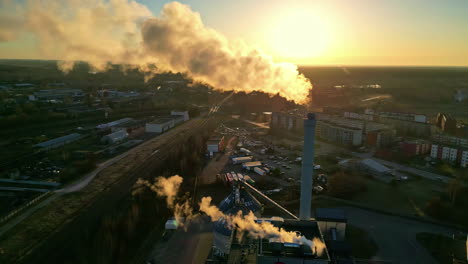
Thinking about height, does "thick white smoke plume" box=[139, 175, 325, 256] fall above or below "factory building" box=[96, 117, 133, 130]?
below

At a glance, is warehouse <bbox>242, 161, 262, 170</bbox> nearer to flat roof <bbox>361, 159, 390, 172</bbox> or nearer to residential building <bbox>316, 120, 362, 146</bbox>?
flat roof <bbox>361, 159, 390, 172</bbox>

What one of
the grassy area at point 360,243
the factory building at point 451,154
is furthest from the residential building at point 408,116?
the grassy area at point 360,243

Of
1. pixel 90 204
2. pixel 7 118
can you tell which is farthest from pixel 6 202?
pixel 7 118

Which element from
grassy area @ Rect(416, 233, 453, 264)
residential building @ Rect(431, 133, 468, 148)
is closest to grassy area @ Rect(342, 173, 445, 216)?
grassy area @ Rect(416, 233, 453, 264)

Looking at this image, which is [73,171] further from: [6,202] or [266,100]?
[266,100]

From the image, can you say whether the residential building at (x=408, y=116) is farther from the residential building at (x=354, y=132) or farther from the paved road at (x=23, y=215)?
the paved road at (x=23, y=215)

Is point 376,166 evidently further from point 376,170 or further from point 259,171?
point 259,171

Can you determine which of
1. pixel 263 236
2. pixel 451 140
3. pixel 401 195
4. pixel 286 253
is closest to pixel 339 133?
pixel 451 140

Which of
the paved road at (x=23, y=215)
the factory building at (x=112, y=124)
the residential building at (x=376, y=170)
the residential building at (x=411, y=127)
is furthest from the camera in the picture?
the factory building at (x=112, y=124)
